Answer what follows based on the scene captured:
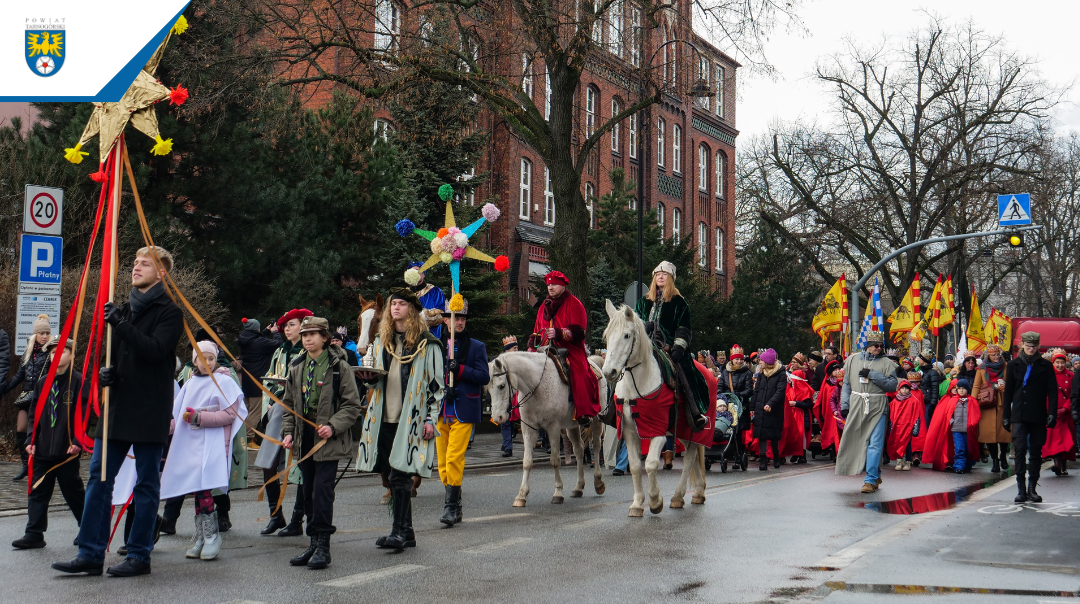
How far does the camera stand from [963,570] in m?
7.75

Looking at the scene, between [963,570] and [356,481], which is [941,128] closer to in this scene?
[356,481]

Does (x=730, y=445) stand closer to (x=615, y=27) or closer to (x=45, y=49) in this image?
(x=615, y=27)

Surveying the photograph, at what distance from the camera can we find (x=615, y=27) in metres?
20.9

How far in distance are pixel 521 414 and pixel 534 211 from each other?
34.6 metres

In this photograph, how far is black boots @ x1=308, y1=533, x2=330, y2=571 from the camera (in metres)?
7.43

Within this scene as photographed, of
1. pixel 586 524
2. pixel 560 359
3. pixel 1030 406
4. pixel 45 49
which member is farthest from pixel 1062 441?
pixel 45 49

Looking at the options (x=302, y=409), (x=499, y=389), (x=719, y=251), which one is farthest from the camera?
(x=719, y=251)

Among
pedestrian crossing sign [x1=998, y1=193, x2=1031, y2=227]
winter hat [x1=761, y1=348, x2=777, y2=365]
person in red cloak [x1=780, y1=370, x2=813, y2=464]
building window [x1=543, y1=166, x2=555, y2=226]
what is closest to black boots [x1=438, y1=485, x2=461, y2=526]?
winter hat [x1=761, y1=348, x2=777, y2=365]

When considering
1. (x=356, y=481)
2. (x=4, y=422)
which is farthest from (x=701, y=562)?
(x=4, y=422)

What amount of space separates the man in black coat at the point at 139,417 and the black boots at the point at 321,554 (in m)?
1.07

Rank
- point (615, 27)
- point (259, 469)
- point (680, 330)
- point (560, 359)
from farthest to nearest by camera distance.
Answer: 1. point (615, 27)
2. point (259, 469)
3. point (560, 359)
4. point (680, 330)

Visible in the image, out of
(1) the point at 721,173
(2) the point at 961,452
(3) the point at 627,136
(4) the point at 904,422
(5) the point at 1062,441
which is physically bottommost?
(2) the point at 961,452

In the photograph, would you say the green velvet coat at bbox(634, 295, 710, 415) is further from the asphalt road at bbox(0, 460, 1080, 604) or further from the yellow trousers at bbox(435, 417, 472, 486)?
the yellow trousers at bbox(435, 417, 472, 486)

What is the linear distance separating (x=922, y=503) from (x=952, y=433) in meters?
6.18
